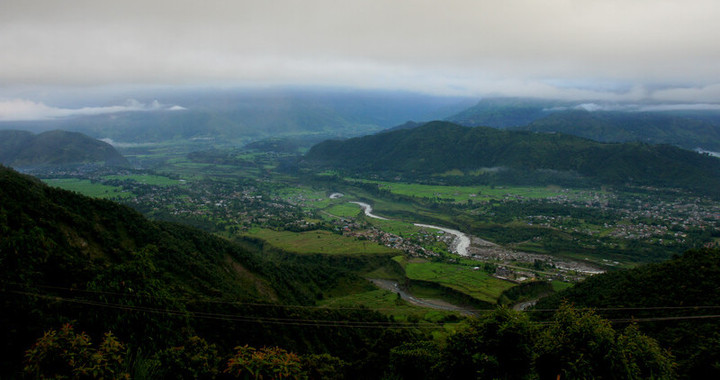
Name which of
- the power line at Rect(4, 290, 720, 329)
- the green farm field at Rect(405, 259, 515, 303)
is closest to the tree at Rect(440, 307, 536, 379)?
the power line at Rect(4, 290, 720, 329)

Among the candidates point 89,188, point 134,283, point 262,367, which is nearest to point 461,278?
point 134,283

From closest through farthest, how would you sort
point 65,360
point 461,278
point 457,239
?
point 65,360
point 461,278
point 457,239

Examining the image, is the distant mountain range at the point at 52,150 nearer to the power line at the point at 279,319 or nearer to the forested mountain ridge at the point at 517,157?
the forested mountain ridge at the point at 517,157

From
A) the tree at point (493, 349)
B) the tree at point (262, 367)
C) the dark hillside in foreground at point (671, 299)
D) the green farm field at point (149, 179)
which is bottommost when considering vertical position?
the green farm field at point (149, 179)

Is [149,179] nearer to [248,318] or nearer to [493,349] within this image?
[248,318]

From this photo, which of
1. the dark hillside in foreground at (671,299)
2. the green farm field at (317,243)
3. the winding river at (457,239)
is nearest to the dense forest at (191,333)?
the dark hillside in foreground at (671,299)

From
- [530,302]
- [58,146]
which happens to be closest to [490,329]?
[530,302]
